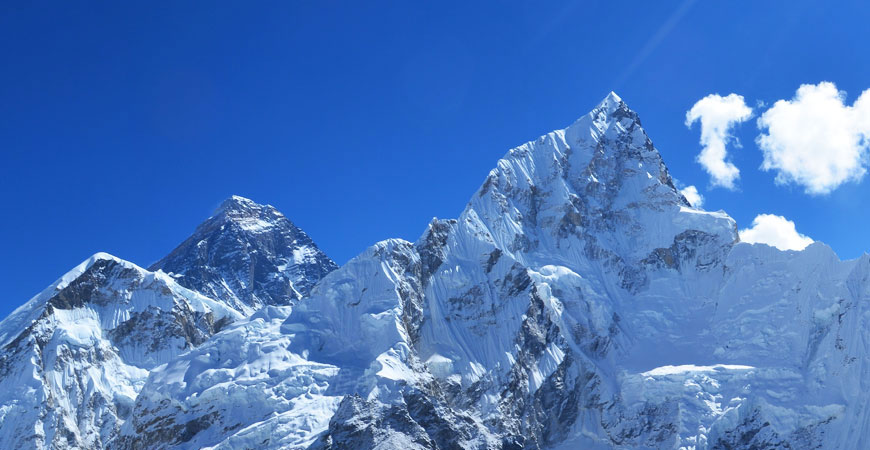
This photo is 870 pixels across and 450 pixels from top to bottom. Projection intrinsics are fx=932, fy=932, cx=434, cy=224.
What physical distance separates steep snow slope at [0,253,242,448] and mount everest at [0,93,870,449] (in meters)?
0.34

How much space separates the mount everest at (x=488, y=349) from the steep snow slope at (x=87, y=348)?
1.11ft

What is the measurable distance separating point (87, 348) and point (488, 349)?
78496 millimetres

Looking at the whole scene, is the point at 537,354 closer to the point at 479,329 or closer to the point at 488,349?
the point at 488,349

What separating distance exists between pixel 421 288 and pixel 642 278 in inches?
1966

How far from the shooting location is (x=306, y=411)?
447ft

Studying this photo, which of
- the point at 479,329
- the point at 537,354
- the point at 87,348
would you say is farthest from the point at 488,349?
the point at 87,348

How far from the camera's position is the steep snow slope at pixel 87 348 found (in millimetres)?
163125

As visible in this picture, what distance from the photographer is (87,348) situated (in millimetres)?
178500

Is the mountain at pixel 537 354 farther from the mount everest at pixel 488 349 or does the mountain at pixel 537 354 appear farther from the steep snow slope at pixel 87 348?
the steep snow slope at pixel 87 348

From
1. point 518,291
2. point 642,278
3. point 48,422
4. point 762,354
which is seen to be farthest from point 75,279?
point 762,354

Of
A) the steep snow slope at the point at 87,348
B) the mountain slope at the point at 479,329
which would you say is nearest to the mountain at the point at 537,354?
the mountain slope at the point at 479,329

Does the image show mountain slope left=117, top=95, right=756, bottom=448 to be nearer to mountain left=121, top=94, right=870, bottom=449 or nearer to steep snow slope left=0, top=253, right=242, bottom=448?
mountain left=121, top=94, right=870, bottom=449

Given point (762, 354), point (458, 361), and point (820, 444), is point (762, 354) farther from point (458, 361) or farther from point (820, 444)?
point (458, 361)

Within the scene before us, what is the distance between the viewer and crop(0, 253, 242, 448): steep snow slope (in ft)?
535
